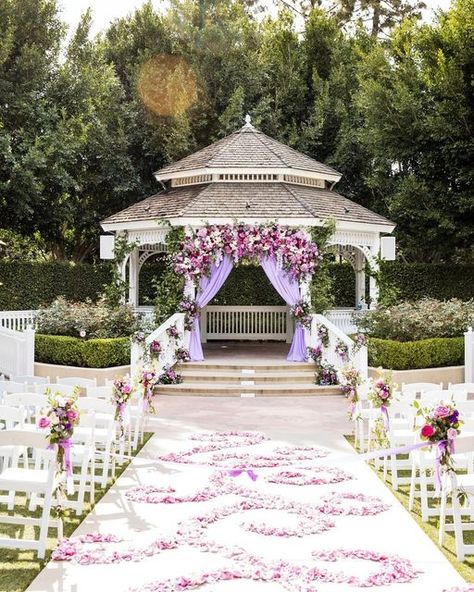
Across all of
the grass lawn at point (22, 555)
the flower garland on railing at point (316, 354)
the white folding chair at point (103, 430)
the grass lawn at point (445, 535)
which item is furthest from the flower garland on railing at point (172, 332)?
the grass lawn at point (22, 555)

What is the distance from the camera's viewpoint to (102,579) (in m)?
6.18

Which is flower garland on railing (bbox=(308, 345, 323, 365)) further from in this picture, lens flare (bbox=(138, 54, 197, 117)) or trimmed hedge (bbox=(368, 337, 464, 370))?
lens flare (bbox=(138, 54, 197, 117))

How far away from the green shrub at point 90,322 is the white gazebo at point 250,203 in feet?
9.23

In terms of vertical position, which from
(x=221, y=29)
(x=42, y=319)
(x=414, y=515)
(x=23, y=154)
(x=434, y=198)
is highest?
(x=221, y=29)

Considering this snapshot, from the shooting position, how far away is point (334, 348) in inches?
747

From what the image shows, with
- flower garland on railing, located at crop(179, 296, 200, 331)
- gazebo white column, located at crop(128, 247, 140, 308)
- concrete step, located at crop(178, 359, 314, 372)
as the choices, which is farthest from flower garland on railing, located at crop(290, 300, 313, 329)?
gazebo white column, located at crop(128, 247, 140, 308)

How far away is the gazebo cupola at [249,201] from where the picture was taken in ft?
68.7

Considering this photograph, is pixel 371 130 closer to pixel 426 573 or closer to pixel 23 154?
pixel 23 154

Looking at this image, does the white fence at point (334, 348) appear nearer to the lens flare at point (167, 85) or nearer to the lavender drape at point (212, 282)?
the lavender drape at point (212, 282)

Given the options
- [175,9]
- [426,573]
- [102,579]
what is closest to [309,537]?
[426,573]

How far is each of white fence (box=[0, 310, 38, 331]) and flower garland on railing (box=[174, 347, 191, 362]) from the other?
413cm

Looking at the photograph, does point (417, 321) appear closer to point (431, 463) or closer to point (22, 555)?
point (431, 463)

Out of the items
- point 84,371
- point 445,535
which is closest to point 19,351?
point 84,371

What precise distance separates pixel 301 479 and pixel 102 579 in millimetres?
4047
